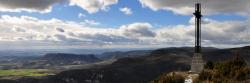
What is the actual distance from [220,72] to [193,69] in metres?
8.75

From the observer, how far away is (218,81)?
1603 inches

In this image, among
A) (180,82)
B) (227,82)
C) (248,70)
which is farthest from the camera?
(180,82)

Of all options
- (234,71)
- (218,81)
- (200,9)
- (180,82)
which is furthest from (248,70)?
(200,9)

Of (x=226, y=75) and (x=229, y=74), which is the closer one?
(x=229, y=74)

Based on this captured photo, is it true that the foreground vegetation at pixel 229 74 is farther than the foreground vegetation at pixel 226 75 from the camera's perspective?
No

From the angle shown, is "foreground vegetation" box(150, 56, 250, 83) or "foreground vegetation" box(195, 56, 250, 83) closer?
"foreground vegetation" box(195, 56, 250, 83)

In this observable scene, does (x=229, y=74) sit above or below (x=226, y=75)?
above

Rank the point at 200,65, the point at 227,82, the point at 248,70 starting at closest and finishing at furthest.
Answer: the point at 227,82
the point at 248,70
the point at 200,65

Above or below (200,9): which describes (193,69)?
below

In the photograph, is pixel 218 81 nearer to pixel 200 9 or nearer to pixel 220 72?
pixel 220 72

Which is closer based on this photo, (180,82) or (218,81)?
(218,81)

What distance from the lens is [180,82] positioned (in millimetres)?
49188

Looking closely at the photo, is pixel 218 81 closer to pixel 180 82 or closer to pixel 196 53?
pixel 180 82

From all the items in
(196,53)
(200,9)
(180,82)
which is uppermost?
(200,9)
